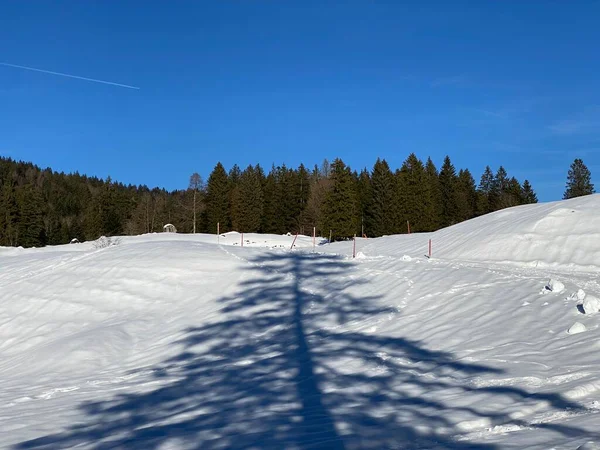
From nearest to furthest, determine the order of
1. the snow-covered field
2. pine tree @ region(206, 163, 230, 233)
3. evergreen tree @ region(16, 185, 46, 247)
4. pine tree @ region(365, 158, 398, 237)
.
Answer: the snow-covered field → pine tree @ region(365, 158, 398, 237) → evergreen tree @ region(16, 185, 46, 247) → pine tree @ region(206, 163, 230, 233)

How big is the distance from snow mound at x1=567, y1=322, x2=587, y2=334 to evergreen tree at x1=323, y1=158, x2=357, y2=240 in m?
35.0

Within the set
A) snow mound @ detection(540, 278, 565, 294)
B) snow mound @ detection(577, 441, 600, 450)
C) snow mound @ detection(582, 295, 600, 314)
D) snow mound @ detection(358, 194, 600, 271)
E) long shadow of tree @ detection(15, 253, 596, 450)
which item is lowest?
long shadow of tree @ detection(15, 253, 596, 450)

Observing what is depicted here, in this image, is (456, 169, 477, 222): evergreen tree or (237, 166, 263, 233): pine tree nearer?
(237, 166, 263, 233): pine tree

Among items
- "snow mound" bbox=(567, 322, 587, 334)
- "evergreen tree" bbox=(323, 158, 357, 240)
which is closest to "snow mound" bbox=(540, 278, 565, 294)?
"snow mound" bbox=(567, 322, 587, 334)

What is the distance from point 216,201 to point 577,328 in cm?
5321

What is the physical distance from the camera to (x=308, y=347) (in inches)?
381

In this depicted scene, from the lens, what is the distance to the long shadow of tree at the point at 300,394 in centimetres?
525

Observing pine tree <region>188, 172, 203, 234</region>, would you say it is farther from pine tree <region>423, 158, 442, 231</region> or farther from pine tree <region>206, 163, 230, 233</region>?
pine tree <region>423, 158, 442, 231</region>

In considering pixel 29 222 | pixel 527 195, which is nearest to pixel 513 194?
pixel 527 195

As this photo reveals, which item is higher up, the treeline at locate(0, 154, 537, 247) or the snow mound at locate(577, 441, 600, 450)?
the treeline at locate(0, 154, 537, 247)

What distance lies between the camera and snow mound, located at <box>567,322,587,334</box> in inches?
315

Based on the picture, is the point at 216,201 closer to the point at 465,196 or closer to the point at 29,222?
the point at 29,222

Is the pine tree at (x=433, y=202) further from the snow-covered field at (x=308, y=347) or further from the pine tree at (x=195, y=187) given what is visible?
the snow-covered field at (x=308, y=347)

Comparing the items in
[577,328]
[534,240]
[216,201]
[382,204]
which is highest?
[216,201]
